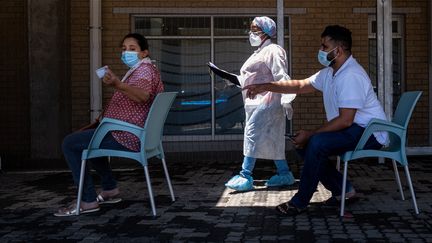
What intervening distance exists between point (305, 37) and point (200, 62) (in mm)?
1681

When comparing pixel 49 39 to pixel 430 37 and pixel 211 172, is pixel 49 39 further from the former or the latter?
pixel 430 37

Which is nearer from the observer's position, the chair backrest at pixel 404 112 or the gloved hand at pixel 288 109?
the chair backrest at pixel 404 112

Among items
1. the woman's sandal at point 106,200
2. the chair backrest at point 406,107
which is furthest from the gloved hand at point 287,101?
the woman's sandal at point 106,200

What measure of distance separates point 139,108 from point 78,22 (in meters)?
4.69

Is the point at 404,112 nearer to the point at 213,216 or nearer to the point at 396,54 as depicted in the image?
the point at 213,216

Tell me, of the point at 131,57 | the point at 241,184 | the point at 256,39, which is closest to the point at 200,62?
the point at 256,39

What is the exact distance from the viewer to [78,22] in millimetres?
9828

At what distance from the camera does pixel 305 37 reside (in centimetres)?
991

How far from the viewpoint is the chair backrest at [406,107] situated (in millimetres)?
5441

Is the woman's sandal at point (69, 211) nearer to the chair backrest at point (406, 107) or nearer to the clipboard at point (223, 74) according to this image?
the clipboard at point (223, 74)

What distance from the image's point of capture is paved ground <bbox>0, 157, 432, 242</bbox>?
4.63 meters

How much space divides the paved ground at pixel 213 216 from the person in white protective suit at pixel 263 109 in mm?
354

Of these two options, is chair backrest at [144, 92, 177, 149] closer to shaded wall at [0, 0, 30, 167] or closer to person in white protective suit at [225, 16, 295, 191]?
person in white protective suit at [225, 16, 295, 191]

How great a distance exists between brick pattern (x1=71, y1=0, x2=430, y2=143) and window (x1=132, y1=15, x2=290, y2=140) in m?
0.22
